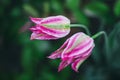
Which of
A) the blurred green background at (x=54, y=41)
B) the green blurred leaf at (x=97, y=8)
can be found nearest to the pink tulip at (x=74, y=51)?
the blurred green background at (x=54, y=41)

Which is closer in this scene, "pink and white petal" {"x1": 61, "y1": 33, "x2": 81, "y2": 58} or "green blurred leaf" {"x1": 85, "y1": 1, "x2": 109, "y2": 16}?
"pink and white petal" {"x1": 61, "y1": 33, "x2": 81, "y2": 58}

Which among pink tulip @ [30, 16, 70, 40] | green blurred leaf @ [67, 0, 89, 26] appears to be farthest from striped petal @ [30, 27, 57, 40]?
green blurred leaf @ [67, 0, 89, 26]

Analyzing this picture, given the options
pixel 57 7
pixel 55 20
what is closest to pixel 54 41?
pixel 57 7

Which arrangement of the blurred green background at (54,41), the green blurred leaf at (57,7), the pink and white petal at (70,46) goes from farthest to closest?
the green blurred leaf at (57,7) < the blurred green background at (54,41) < the pink and white petal at (70,46)

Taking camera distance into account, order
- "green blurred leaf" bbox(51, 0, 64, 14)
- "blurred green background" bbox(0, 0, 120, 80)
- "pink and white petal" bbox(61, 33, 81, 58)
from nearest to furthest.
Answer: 1. "pink and white petal" bbox(61, 33, 81, 58)
2. "blurred green background" bbox(0, 0, 120, 80)
3. "green blurred leaf" bbox(51, 0, 64, 14)

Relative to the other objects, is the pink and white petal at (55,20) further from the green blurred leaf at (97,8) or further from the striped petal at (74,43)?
the green blurred leaf at (97,8)

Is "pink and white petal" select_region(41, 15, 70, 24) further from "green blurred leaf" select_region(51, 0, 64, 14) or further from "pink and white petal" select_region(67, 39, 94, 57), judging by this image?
"green blurred leaf" select_region(51, 0, 64, 14)
